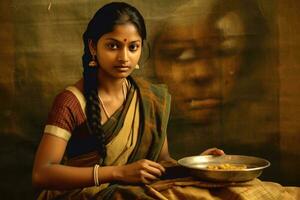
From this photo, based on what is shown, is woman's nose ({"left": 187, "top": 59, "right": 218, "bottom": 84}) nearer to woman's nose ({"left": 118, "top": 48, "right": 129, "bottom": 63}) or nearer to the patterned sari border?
woman's nose ({"left": 118, "top": 48, "right": 129, "bottom": 63})

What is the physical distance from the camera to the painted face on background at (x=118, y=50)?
233 cm

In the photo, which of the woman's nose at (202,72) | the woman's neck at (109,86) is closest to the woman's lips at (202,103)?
the woman's nose at (202,72)

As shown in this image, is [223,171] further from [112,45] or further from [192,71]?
[192,71]

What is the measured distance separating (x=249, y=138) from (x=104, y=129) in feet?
4.43

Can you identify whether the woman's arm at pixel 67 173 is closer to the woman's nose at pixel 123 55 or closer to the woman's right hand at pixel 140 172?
the woman's right hand at pixel 140 172

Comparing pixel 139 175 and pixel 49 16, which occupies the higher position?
pixel 49 16

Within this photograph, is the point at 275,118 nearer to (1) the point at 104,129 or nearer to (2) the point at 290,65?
(2) the point at 290,65

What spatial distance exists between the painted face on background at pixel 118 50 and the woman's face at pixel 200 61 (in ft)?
3.18

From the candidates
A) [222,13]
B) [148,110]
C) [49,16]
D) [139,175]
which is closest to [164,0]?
[222,13]

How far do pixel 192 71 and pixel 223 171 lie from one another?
54.3 inches

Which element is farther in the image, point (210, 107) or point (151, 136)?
point (210, 107)

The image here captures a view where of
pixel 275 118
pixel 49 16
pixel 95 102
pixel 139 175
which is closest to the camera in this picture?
pixel 139 175

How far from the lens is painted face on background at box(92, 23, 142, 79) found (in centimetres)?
233

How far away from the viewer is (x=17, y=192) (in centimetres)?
332
